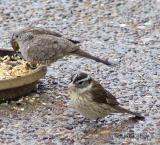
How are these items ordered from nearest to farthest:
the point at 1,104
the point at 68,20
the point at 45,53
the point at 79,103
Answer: the point at 79,103 → the point at 1,104 → the point at 45,53 → the point at 68,20

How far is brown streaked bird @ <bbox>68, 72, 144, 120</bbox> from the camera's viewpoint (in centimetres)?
698

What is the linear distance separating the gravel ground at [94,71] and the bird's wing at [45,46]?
0.27 meters

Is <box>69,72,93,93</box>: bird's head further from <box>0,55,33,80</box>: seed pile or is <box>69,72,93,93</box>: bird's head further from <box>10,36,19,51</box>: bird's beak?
<box>10,36,19,51</box>: bird's beak

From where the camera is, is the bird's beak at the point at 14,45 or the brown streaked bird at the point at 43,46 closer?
the brown streaked bird at the point at 43,46

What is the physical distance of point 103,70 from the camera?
8766 millimetres

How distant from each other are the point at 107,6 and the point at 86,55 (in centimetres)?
280

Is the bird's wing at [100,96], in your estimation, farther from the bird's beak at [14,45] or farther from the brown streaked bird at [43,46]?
the bird's beak at [14,45]

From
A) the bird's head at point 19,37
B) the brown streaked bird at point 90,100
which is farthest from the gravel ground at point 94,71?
the bird's head at point 19,37

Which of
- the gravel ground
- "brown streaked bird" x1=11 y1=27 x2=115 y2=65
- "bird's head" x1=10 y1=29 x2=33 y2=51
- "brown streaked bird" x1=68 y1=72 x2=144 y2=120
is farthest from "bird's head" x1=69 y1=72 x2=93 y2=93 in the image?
"bird's head" x1=10 y1=29 x2=33 y2=51

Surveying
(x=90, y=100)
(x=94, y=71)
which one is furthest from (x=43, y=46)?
(x=90, y=100)

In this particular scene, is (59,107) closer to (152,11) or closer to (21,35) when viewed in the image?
(21,35)

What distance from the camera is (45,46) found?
8.40 metres

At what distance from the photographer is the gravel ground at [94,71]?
6945 millimetres

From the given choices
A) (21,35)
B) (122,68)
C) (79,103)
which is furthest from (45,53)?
(79,103)
